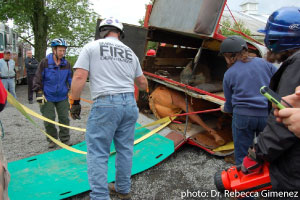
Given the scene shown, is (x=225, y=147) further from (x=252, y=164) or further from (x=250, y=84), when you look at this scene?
(x=252, y=164)

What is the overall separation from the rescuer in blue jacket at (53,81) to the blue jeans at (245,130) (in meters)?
3.12

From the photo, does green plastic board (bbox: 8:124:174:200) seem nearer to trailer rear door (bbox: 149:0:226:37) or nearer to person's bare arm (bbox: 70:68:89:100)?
person's bare arm (bbox: 70:68:89:100)

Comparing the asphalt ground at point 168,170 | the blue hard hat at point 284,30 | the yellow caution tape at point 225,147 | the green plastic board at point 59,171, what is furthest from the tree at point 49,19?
the blue hard hat at point 284,30

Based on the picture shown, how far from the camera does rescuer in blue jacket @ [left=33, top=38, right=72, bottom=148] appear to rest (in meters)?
4.30

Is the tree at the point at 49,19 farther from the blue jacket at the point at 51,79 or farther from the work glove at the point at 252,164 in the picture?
the work glove at the point at 252,164

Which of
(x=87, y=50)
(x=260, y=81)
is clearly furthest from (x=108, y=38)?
(x=260, y=81)

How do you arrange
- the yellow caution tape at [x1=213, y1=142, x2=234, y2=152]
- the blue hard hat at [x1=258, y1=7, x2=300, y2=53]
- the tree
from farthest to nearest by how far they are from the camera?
the tree < the yellow caution tape at [x1=213, y1=142, x2=234, y2=152] < the blue hard hat at [x1=258, y1=7, x2=300, y2=53]

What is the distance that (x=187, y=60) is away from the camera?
6738 mm

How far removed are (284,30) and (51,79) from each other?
3889 millimetres

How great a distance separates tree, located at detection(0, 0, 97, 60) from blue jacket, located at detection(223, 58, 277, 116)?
11806 millimetres

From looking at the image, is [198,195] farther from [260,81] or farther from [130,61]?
[130,61]

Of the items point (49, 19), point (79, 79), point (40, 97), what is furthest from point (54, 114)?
point (49, 19)

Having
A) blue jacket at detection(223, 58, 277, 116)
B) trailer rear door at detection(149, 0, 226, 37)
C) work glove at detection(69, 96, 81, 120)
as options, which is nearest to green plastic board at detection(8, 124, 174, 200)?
work glove at detection(69, 96, 81, 120)

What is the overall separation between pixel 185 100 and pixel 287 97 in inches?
157
